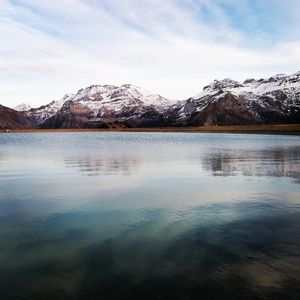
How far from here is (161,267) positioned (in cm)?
1183

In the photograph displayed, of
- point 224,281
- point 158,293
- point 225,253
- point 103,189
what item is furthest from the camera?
point 103,189

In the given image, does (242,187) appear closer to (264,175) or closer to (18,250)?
(264,175)

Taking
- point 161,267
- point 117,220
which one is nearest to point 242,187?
point 117,220

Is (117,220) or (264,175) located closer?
(117,220)

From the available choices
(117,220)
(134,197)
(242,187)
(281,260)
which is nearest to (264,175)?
(242,187)

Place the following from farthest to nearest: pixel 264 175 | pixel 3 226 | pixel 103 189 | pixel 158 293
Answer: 1. pixel 264 175
2. pixel 103 189
3. pixel 3 226
4. pixel 158 293

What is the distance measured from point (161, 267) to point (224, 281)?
199 cm

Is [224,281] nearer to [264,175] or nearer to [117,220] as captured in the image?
[117,220]

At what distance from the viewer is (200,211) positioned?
61.3 ft

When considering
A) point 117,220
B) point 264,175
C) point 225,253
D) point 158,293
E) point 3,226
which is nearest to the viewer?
point 158,293

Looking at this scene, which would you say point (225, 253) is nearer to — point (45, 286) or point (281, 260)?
point (281, 260)

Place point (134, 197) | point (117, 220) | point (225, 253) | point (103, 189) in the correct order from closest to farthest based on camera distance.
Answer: point (225, 253)
point (117, 220)
point (134, 197)
point (103, 189)

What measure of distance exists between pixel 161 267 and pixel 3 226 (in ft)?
24.9

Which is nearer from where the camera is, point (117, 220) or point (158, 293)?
point (158, 293)
